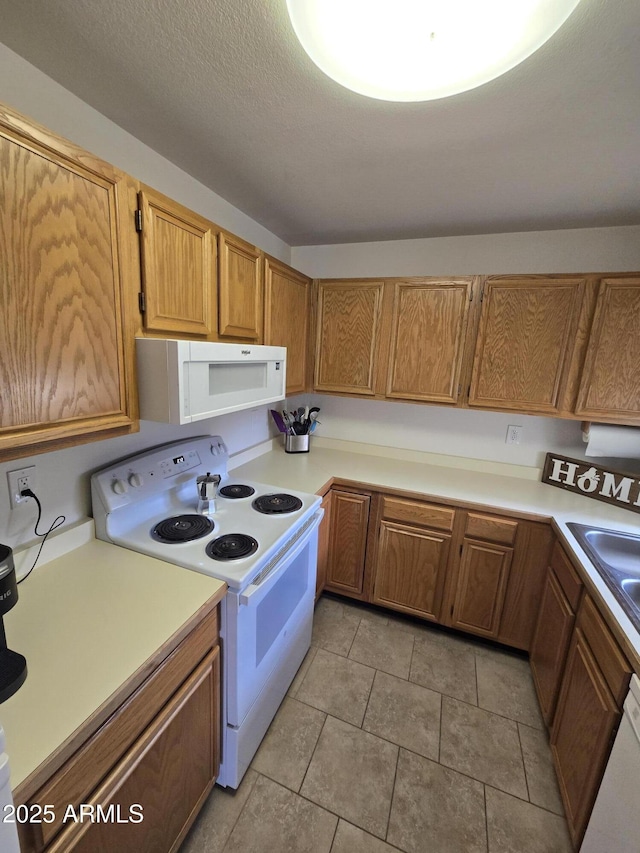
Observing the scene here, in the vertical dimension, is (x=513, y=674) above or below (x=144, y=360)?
below

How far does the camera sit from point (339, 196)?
5.71 feet

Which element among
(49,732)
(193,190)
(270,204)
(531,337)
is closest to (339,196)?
(270,204)

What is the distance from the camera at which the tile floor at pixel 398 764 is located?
1.21m

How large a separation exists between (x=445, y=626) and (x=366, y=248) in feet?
8.05

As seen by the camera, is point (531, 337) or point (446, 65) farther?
point (531, 337)

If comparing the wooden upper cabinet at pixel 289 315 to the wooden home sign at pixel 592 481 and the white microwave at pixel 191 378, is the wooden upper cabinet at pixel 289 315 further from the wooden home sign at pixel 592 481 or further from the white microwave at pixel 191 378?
the wooden home sign at pixel 592 481

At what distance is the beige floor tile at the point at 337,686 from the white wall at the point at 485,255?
2.35m

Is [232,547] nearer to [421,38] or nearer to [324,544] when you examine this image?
[324,544]

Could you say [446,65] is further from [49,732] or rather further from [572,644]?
[572,644]

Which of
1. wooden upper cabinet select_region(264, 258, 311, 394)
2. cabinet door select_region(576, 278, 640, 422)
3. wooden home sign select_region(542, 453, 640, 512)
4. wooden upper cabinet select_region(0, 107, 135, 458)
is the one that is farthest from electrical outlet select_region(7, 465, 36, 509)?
wooden home sign select_region(542, 453, 640, 512)

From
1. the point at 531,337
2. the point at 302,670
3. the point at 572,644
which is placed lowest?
the point at 302,670

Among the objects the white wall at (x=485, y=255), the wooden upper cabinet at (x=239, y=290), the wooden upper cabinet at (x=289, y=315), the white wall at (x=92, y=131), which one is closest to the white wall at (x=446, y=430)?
the wooden upper cabinet at (x=289, y=315)

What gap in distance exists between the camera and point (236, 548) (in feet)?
4.28

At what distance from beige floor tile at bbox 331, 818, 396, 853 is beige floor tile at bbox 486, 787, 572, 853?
373 millimetres
